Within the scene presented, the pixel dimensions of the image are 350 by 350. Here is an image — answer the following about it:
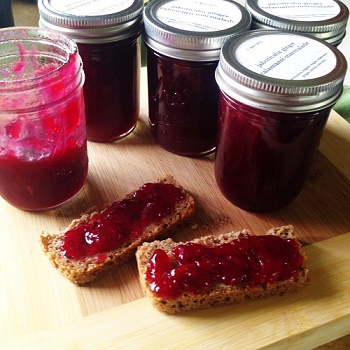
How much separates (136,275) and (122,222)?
15 centimetres

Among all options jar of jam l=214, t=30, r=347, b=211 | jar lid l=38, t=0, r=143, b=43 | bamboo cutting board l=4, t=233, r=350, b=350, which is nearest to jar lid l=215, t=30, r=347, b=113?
jar of jam l=214, t=30, r=347, b=211

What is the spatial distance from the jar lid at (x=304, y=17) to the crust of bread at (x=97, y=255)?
0.60 metres

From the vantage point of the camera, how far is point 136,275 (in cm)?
→ 128

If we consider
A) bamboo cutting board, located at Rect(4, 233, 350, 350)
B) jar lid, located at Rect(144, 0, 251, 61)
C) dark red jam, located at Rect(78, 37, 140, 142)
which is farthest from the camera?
dark red jam, located at Rect(78, 37, 140, 142)

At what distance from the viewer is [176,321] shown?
1.16 metres

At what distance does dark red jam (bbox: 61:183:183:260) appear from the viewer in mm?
1268

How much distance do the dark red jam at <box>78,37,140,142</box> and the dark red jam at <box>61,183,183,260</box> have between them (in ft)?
1.05

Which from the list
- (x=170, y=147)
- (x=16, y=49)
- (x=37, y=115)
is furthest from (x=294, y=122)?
(x=16, y=49)

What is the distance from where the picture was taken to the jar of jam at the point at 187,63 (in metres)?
1.37

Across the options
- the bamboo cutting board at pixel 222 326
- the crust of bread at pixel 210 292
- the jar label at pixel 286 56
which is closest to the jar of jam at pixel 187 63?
the jar label at pixel 286 56

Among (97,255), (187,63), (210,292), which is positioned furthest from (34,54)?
(210,292)

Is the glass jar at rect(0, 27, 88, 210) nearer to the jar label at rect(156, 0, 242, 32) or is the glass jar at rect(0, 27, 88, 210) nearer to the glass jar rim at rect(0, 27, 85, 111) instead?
the glass jar rim at rect(0, 27, 85, 111)

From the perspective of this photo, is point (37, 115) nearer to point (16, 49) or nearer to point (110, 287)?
point (16, 49)

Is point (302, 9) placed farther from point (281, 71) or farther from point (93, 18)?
point (93, 18)
